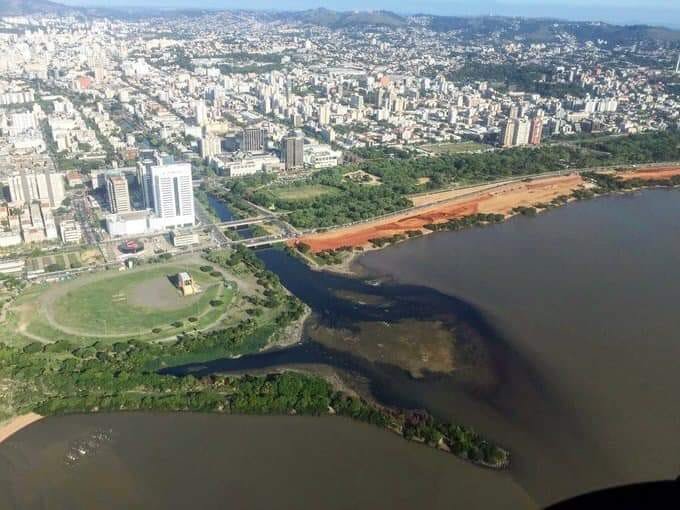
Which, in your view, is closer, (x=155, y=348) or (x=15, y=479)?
(x=15, y=479)

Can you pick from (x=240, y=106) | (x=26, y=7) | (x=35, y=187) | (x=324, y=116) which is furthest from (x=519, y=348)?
(x=26, y=7)

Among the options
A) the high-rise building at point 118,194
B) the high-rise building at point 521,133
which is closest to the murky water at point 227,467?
the high-rise building at point 118,194

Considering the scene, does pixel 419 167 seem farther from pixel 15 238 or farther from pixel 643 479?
pixel 643 479

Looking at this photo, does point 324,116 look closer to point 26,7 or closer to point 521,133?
point 521,133

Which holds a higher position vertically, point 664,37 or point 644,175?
point 664,37

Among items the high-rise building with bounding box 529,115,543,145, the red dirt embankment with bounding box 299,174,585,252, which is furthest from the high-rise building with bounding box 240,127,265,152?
the high-rise building with bounding box 529,115,543,145

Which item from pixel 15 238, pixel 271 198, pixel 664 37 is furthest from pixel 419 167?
pixel 664 37
